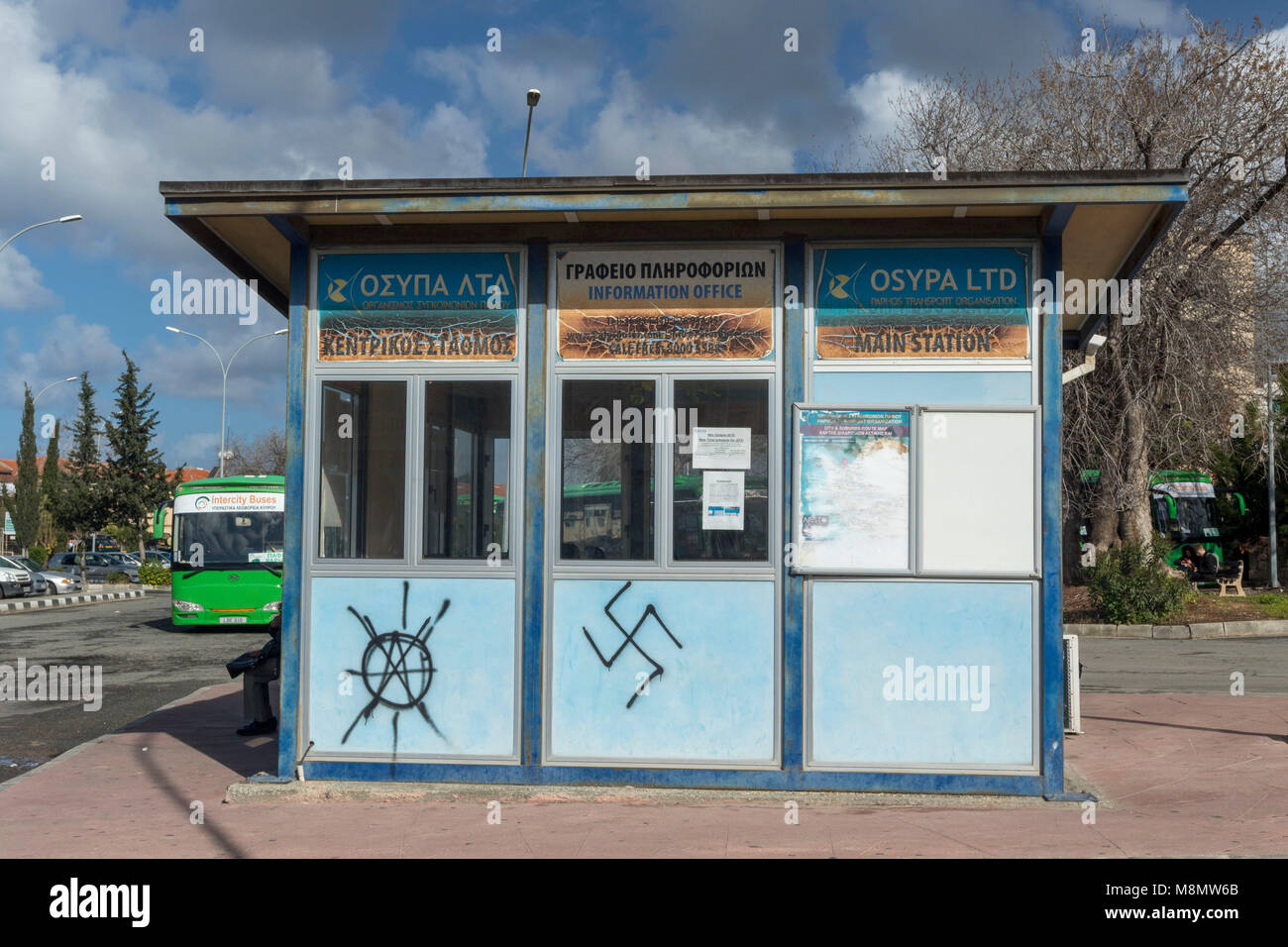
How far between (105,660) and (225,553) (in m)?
4.27

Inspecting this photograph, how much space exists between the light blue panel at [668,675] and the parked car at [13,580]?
31692 mm

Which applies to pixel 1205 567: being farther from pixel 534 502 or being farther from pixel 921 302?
pixel 534 502

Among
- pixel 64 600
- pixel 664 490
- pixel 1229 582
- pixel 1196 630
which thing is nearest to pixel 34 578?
pixel 64 600

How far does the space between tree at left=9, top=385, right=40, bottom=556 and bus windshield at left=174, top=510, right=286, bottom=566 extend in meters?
39.3

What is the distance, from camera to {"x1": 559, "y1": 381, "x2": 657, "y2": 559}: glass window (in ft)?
22.6

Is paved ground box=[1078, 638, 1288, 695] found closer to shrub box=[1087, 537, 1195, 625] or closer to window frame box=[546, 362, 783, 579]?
shrub box=[1087, 537, 1195, 625]

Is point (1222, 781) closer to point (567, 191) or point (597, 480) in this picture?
point (597, 480)

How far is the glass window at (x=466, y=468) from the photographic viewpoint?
7.01 metres

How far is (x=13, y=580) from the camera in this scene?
33.1m

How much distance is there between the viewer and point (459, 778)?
22.4 feet

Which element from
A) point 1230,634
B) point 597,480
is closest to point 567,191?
point 597,480

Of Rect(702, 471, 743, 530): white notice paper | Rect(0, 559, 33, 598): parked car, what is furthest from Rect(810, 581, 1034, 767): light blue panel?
Rect(0, 559, 33, 598): parked car
